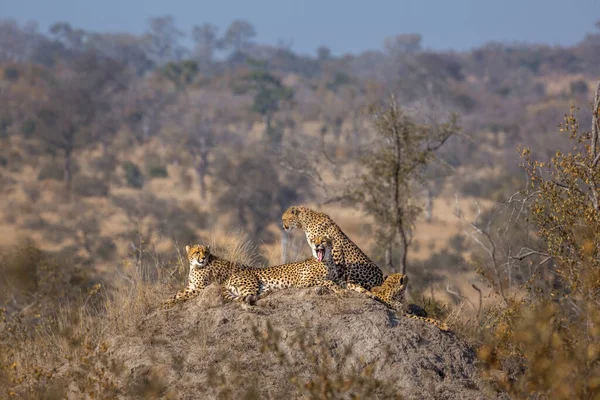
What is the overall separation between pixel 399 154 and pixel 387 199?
0.81 metres

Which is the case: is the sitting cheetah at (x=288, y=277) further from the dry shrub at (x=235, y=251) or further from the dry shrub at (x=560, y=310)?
the dry shrub at (x=560, y=310)

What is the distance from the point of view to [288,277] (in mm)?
7766

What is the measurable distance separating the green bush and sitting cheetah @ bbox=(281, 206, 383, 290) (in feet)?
87.6

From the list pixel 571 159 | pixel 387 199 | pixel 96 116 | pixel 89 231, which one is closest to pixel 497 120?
pixel 96 116

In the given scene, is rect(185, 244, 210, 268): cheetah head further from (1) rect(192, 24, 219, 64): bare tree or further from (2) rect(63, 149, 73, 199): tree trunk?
(1) rect(192, 24, 219, 64): bare tree

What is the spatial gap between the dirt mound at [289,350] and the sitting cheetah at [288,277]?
19cm

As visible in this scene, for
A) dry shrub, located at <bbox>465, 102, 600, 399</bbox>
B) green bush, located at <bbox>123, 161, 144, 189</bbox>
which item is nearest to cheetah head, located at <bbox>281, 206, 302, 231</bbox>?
dry shrub, located at <bbox>465, 102, 600, 399</bbox>

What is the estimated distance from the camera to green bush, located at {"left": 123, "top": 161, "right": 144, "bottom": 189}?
34.8m

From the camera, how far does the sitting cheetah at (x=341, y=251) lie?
808 cm

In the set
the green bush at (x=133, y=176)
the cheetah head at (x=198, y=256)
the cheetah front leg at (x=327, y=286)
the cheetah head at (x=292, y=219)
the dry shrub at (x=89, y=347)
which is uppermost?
the cheetah head at (x=292, y=219)

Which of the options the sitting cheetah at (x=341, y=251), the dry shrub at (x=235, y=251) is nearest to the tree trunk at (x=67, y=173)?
the dry shrub at (x=235, y=251)

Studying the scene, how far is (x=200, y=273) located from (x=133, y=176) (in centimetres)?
A: 2813

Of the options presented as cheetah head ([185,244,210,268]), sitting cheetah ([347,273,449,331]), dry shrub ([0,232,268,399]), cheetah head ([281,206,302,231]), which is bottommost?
dry shrub ([0,232,268,399])

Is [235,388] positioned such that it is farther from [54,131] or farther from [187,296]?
[54,131]
